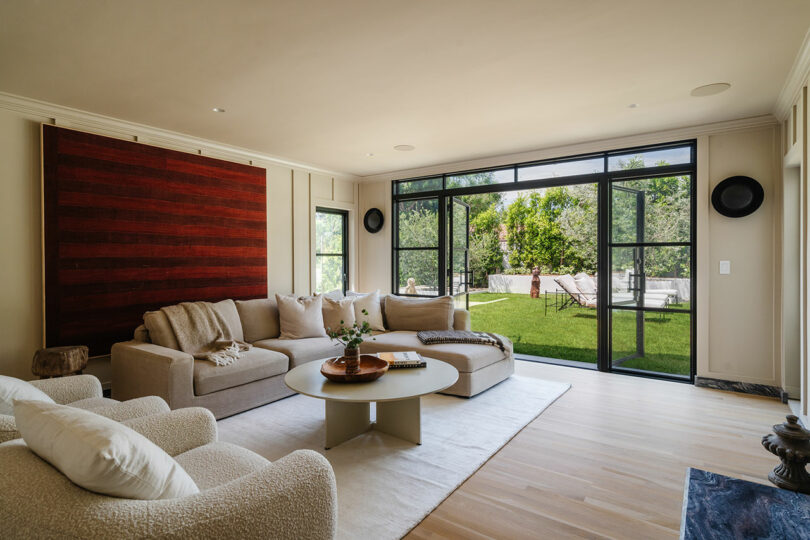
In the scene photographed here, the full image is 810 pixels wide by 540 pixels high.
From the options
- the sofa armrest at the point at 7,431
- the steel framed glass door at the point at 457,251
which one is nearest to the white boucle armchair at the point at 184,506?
the sofa armrest at the point at 7,431

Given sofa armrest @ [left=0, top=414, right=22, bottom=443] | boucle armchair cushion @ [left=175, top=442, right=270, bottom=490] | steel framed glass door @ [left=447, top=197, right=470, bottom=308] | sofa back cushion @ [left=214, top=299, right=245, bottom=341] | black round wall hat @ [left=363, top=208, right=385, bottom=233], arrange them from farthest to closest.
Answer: black round wall hat @ [left=363, top=208, right=385, bottom=233] → steel framed glass door @ [left=447, top=197, right=470, bottom=308] → sofa back cushion @ [left=214, top=299, right=245, bottom=341] → boucle armchair cushion @ [left=175, top=442, right=270, bottom=490] → sofa armrest @ [left=0, top=414, right=22, bottom=443]

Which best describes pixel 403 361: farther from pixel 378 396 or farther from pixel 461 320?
pixel 461 320

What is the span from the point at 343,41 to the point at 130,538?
249cm

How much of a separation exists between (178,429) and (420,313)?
3236mm

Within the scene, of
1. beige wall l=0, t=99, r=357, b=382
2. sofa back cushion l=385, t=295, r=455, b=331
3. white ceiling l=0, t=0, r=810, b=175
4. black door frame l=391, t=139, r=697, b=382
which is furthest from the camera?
sofa back cushion l=385, t=295, r=455, b=331

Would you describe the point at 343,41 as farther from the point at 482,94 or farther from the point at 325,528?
the point at 325,528

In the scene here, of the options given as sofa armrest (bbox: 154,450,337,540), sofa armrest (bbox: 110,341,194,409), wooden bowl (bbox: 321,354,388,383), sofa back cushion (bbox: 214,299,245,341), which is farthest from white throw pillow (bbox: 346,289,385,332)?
sofa armrest (bbox: 154,450,337,540)

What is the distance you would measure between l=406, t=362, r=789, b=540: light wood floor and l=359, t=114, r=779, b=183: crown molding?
2.47 metres

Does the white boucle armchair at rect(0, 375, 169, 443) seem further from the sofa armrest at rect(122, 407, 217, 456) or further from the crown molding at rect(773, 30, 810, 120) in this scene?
the crown molding at rect(773, 30, 810, 120)

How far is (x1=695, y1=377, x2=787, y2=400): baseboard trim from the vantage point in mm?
3769

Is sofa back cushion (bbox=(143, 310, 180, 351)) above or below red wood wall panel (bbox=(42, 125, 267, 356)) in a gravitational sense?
below

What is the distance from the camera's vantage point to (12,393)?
171cm

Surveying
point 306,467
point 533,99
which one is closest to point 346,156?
point 533,99

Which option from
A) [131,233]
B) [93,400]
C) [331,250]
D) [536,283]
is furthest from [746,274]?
[131,233]
